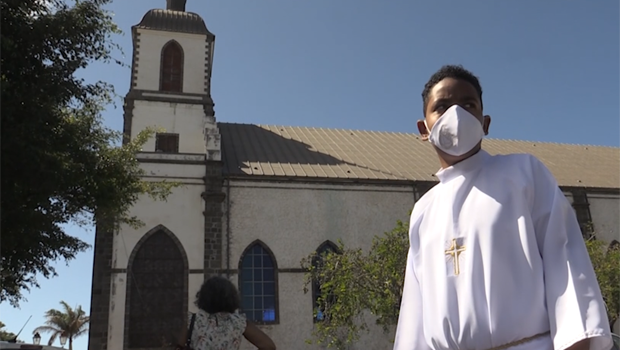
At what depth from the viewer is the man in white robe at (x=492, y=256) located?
155 centimetres

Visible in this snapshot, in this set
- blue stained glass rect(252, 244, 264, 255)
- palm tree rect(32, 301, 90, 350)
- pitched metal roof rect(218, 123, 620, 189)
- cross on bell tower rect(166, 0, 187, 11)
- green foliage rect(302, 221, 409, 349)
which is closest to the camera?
green foliage rect(302, 221, 409, 349)

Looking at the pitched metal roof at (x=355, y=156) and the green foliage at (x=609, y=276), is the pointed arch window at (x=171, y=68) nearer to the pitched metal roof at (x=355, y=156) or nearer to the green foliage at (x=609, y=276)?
the pitched metal roof at (x=355, y=156)

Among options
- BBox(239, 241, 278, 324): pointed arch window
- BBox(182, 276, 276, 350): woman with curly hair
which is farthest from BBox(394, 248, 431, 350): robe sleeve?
BBox(239, 241, 278, 324): pointed arch window

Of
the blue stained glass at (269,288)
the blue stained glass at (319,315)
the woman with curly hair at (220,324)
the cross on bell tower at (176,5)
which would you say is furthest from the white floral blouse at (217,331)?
the cross on bell tower at (176,5)

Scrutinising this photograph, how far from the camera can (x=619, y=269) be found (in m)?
15.7

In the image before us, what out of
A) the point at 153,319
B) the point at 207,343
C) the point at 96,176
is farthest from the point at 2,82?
the point at 153,319

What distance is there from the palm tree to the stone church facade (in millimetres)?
38647

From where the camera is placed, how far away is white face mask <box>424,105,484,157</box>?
1851 mm

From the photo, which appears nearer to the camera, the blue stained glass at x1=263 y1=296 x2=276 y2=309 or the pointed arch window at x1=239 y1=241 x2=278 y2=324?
the pointed arch window at x1=239 y1=241 x2=278 y2=324

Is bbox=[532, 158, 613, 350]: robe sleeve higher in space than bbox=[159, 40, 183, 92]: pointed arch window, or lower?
lower

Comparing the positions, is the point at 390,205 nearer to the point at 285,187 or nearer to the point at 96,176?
the point at 285,187

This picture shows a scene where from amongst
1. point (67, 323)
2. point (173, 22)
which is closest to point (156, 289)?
point (173, 22)

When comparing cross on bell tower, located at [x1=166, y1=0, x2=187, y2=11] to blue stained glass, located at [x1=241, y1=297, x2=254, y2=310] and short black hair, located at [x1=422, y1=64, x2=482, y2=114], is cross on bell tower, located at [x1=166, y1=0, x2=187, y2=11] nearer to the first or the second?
blue stained glass, located at [x1=241, y1=297, x2=254, y2=310]

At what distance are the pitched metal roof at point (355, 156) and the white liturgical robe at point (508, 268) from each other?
17023 mm
